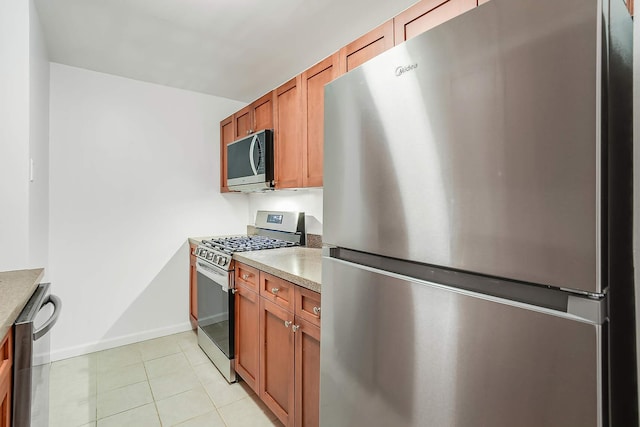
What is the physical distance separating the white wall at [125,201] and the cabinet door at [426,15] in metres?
2.44

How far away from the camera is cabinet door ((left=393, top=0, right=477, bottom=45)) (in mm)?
1149

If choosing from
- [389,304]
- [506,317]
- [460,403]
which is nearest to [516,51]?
[506,317]

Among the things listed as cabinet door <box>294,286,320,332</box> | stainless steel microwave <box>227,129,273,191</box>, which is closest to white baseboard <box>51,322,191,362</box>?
stainless steel microwave <box>227,129,273,191</box>

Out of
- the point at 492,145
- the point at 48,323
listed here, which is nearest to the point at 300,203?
the point at 48,323

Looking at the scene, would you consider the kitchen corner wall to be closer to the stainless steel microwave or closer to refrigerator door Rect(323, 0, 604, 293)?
the stainless steel microwave

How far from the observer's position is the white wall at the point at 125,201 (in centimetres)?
259

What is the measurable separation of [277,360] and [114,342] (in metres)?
1.94

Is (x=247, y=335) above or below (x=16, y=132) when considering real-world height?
below

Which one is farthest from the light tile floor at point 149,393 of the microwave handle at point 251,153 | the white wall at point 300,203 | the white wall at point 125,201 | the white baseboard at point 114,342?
the microwave handle at point 251,153

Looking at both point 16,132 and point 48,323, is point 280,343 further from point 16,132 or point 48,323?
point 16,132

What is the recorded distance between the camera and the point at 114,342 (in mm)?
2783

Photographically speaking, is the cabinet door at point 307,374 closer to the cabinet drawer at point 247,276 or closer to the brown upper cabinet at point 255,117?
the cabinet drawer at point 247,276

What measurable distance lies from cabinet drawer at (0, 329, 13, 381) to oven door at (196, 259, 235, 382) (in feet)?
4.00

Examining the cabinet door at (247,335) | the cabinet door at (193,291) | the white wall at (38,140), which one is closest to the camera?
the white wall at (38,140)
